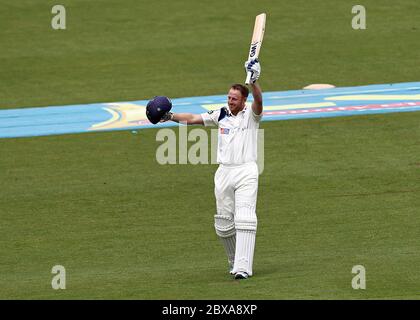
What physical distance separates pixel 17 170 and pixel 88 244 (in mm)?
4081

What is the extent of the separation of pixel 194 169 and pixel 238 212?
5688 mm

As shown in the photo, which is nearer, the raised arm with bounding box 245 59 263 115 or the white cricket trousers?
the raised arm with bounding box 245 59 263 115

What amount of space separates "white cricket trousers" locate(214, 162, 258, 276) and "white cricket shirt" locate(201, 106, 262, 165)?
86 millimetres

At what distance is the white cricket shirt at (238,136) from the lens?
491 inches

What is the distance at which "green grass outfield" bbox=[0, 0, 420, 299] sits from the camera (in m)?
12.7

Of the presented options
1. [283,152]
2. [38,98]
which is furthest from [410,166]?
[38,98]

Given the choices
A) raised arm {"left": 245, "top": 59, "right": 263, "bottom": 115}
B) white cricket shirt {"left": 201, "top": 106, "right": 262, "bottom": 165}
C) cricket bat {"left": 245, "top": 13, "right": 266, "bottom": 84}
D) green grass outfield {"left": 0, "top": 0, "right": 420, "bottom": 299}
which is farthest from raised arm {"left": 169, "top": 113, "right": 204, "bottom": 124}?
green grass outfield {"left": 0, "top": 0, "right": 420, "bottom": 299}

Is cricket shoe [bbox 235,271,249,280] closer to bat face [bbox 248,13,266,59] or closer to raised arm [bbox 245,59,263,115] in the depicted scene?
raised arm [bbox 245,59,263,115]

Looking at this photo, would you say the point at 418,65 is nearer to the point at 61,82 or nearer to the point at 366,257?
the point at 61,82

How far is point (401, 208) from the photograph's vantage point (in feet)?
50.0

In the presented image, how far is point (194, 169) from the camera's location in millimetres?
17938

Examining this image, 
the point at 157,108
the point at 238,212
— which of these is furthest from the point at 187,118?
the point at 238,212

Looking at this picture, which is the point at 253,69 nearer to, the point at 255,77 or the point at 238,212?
the point at 255,77

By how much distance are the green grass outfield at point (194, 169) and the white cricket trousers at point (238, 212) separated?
26 centimetres
